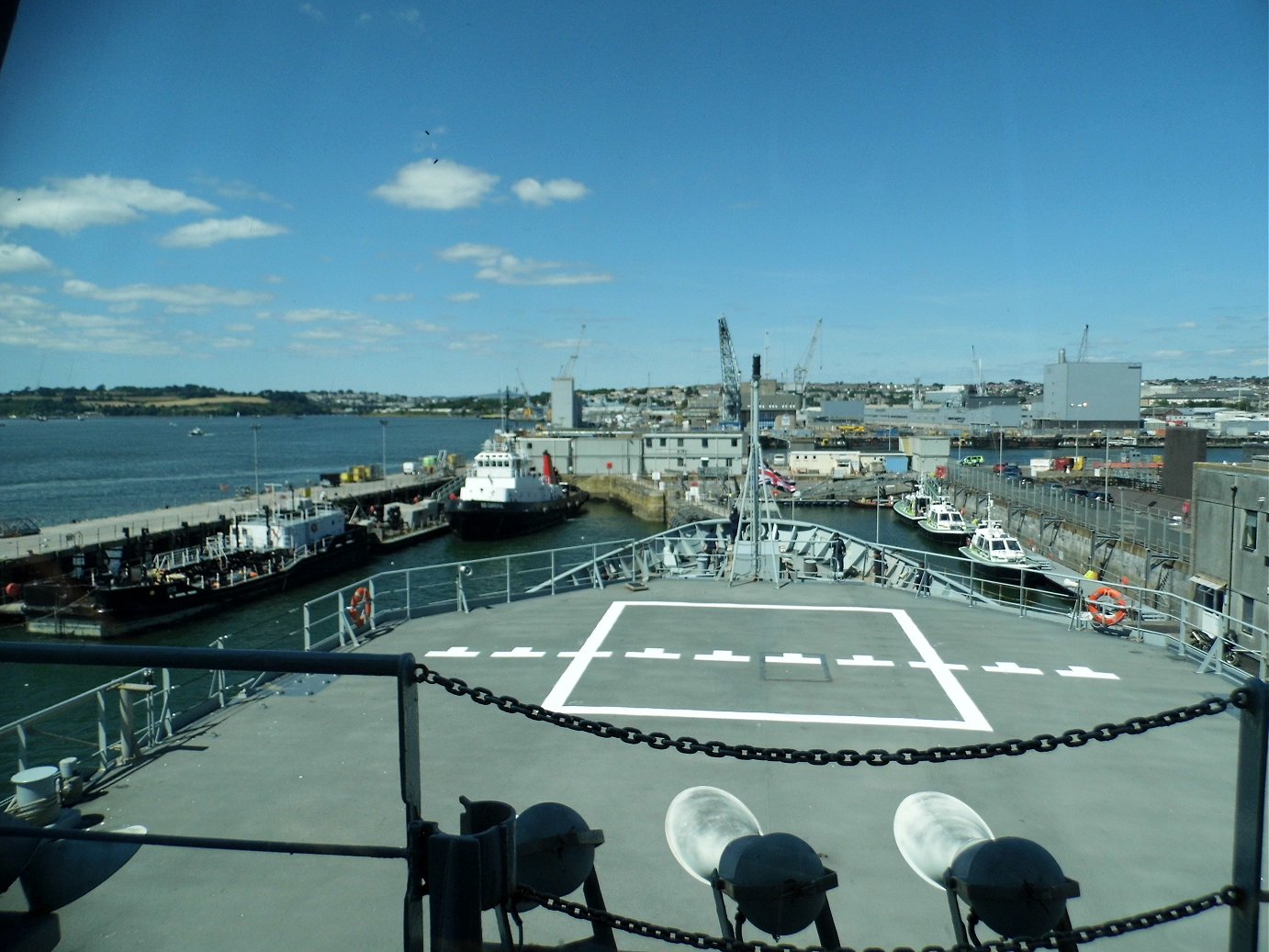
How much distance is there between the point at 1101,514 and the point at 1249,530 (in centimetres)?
1114

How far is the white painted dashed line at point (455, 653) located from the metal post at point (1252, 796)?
21.7 feet

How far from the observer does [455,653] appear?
768 centimetres

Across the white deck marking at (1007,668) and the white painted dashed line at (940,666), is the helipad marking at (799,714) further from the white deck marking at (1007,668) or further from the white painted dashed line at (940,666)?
the white deck marking at (1007,668)

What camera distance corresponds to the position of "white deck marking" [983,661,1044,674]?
23.4 ft

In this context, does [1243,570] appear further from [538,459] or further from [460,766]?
[538,459]

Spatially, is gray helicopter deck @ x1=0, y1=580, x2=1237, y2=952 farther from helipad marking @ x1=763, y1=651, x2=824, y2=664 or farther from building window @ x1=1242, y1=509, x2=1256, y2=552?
building window @ x1=1242, y1=509, x2=1256, y2=552

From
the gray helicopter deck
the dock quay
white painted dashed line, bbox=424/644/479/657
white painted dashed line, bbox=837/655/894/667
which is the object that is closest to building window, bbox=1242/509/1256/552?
the gray helicopter deck

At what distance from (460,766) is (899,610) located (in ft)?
20.2

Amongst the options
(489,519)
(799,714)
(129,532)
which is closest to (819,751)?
(799,714)

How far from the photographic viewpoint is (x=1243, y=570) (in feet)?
47.5

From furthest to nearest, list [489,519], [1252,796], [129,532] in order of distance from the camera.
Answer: [489,519]
[129,532]
[1252,796]

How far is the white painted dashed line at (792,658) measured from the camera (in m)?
7.20

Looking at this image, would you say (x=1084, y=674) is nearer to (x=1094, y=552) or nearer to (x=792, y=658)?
(x=792, y=658)

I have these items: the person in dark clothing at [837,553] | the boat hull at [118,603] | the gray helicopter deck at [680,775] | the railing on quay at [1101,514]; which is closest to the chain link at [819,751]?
the gray helicopter deck at [680,775]
